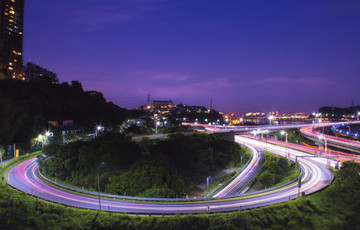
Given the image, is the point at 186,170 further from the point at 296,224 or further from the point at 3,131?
the point at 3,131

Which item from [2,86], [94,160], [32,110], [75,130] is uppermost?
[2,86]

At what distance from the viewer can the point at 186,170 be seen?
157 feet

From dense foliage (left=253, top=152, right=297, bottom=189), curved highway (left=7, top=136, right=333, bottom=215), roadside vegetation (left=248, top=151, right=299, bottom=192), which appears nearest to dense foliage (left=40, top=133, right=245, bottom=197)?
curved highway (left=7, top=136, right=333, bottom=215)

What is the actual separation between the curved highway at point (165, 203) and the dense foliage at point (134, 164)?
4351mm

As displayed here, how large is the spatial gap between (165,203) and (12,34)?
400 feet

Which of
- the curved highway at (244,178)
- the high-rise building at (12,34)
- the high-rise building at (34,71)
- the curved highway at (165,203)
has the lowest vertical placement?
the curved highway at (244,178)

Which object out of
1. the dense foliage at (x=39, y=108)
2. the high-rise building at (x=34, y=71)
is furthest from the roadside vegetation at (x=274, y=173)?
the high-rise building at (x=34, y=71)

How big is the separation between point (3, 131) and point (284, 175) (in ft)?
148

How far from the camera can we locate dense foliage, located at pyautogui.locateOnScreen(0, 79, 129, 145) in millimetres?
38812

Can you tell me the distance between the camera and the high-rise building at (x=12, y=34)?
103 meters

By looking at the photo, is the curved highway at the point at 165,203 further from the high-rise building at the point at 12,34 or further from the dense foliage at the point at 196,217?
the high-rise building at the point at 12,34

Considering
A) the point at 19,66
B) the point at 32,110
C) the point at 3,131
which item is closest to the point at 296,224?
the point at 3,131

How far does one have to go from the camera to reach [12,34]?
107938mm

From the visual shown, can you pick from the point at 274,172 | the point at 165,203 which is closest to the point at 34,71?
the point at 165,203
